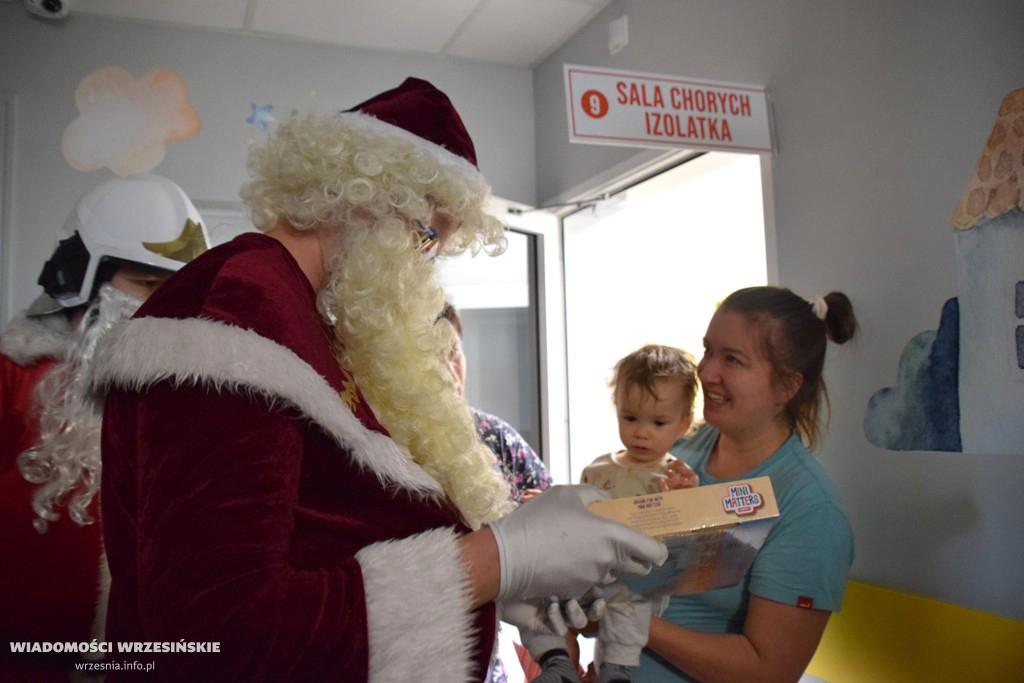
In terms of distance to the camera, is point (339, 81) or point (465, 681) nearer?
point (465, 681)

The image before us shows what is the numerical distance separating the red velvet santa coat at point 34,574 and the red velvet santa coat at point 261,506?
1.57 feet

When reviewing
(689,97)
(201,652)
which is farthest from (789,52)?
(201,652)

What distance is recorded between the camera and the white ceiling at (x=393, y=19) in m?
3.58

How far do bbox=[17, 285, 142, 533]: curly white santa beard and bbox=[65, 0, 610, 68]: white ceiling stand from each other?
2699 millimetres

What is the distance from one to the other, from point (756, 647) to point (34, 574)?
137cm

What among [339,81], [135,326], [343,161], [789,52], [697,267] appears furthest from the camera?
[339,81]

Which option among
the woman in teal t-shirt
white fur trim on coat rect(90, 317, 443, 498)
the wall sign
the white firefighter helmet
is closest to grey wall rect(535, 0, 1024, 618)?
the wall sign

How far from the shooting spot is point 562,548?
1.00m

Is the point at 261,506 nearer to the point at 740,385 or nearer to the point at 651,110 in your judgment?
the point at 740,385

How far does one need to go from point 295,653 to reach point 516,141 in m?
3.87

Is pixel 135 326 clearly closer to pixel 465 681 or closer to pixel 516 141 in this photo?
pixel 465 681

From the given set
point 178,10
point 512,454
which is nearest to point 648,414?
point 512,454

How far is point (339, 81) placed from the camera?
13.2ft

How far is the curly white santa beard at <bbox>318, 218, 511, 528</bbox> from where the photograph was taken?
3.77 ft
